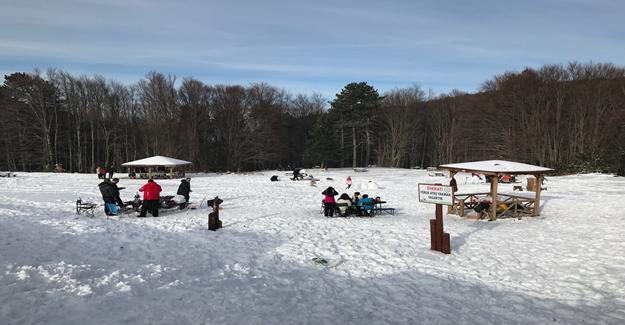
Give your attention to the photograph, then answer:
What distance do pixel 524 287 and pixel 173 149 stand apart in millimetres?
48318

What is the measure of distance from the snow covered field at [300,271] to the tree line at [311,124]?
1262 inches

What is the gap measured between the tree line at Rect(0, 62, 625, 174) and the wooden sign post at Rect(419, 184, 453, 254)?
109 feet

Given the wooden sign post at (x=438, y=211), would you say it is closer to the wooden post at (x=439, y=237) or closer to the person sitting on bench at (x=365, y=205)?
the wooden post at (x=439, y=237)

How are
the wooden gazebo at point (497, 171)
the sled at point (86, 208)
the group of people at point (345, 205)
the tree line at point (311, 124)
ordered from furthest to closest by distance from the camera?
the tree line at point (311, 124)
the group of people at point (345, 205)
the wooden gazebo at point (497, 171)
the sled at point (86, 208)

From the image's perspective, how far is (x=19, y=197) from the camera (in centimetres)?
1706

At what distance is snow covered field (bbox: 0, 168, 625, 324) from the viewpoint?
559 cm

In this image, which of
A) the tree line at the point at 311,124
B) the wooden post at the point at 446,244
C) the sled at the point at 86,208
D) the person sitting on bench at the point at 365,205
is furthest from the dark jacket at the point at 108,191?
the tree line at the point at 311,124

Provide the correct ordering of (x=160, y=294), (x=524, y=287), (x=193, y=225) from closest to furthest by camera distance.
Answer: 1. (x=160, y=294)
2. (x=524, y=287)
3. (x=193, y=225)

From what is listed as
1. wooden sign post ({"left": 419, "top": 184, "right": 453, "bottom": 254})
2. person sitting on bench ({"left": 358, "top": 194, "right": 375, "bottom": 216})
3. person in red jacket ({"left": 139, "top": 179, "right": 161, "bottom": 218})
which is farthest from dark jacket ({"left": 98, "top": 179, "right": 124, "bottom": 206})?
wooden sign post ({"left": 419, "top": 184, "right": 453, "bottom": 254})

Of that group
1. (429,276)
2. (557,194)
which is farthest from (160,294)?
(557,194)

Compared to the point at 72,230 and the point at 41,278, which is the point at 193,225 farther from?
the point at 41,278

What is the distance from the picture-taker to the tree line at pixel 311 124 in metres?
42.3

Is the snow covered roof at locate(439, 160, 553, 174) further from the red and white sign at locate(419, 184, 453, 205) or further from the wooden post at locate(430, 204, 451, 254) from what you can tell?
the wooden post at locate(430, 204, 451, 254)

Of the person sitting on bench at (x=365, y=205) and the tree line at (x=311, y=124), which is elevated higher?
the tree line at (x=311, y=124)
